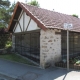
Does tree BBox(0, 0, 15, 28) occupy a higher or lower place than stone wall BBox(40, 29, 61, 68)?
higher

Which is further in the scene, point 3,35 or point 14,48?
point 3,35

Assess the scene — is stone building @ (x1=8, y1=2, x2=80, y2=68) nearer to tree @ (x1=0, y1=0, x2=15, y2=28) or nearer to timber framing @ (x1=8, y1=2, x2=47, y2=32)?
timber framing @ (x1=8, y1=2, x2=47, y2=32)

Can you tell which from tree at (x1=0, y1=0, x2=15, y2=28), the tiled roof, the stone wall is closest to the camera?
the stone wall

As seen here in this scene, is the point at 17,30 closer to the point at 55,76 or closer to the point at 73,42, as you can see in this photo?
the point at 73,42

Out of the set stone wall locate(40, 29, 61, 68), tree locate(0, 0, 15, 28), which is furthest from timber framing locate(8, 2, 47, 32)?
tree locate(0, 0, 15, 28)

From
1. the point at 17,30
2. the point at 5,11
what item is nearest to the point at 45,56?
the point at 17,30

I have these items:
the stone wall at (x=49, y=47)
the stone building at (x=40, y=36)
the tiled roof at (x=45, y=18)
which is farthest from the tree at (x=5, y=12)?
the stone wall at (x=49, y=47)

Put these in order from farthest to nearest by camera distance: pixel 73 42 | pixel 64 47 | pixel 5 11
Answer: pixel 5 11 → pixel 73 42 → pixel 64 47

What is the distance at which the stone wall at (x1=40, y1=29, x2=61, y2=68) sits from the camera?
10022 millimetres

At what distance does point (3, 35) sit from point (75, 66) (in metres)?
11.6

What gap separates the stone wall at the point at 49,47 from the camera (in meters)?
10.0

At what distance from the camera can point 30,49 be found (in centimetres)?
1280

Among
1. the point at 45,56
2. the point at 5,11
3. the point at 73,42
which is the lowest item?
the point at 45,56

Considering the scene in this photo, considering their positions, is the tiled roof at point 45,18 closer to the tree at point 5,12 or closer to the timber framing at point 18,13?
the timber framing at point 18,13
